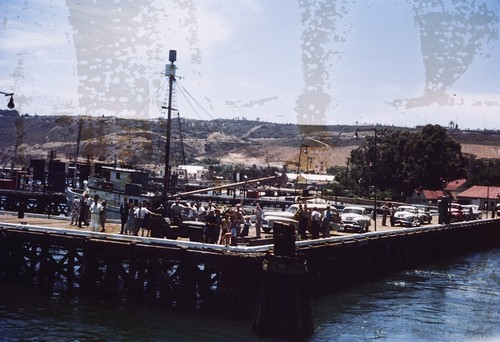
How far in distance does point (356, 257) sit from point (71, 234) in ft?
49.1

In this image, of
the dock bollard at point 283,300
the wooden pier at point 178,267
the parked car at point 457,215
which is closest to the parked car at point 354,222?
the wooden pier at point 178,267

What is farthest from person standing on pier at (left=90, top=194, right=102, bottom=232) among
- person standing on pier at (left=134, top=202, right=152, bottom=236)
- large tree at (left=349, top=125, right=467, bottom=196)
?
large tree at (left=349, top=125, right=467, bottom=196)

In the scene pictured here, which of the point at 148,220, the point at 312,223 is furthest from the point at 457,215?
the point at 148,220

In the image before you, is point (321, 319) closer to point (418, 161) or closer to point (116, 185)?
point (116, 185)

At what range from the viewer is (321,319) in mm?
24828

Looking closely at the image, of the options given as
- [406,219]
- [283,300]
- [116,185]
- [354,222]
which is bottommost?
[283,300]

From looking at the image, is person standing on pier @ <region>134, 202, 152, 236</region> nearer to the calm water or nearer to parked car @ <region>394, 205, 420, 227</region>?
the calm water

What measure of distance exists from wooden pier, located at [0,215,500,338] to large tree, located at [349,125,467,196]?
202 feet

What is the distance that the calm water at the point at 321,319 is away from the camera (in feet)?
70.5

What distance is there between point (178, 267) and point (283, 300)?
6069 millimetres

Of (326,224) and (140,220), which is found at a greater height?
(140,220)

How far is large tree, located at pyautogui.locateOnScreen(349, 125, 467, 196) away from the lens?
9375cm

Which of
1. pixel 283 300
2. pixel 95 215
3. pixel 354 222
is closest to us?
pixel 283 300

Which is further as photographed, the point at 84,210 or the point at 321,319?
the point at 84,210
